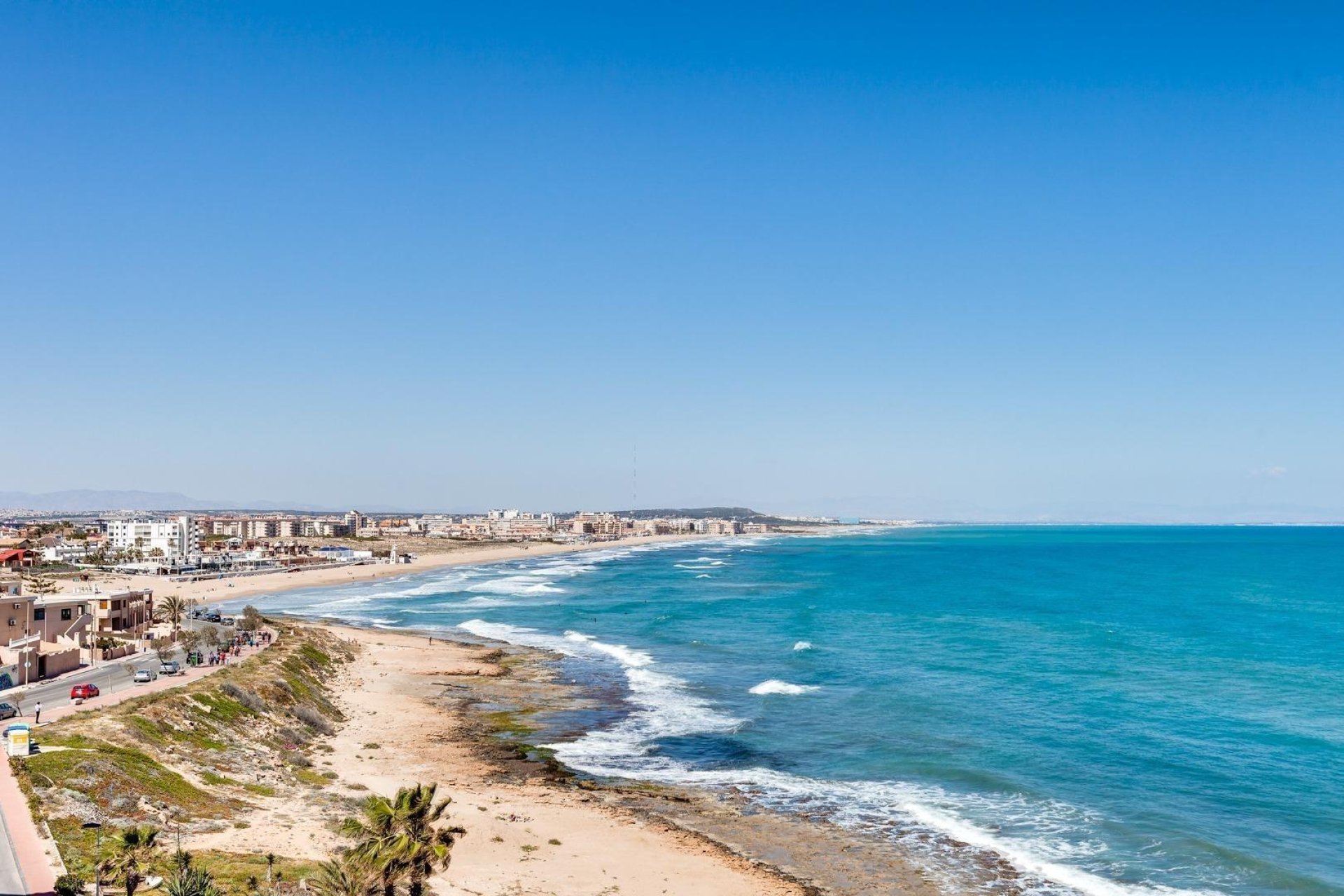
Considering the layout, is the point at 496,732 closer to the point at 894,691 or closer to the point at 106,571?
the point at 894,691

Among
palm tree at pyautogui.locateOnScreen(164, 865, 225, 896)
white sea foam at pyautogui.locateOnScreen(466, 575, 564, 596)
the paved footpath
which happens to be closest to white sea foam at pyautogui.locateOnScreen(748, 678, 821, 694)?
the paved footpath

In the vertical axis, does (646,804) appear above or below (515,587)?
above

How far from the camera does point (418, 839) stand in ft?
65.5

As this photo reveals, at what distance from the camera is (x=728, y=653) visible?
240 feet

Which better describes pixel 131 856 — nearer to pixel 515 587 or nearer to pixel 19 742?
pixel 19 742

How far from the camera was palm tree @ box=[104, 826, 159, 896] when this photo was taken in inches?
810

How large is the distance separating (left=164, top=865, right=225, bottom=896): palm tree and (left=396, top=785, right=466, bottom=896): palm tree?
162 inches

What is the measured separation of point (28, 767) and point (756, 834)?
79.3 ft

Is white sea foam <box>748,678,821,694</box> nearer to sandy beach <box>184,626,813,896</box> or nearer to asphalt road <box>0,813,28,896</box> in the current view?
sandy beach <box>184,626,813,896</box>

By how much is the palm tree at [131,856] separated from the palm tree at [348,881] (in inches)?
170

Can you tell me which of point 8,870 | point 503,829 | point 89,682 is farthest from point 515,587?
point 8,870

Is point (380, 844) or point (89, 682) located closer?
point (380, 844)

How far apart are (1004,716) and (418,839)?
39220mm

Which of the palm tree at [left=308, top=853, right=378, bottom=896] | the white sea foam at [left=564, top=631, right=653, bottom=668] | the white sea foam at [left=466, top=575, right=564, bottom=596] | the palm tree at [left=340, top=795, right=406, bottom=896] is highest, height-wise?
the palm tree at [left=340, top=795, right=406, bottom=896]
